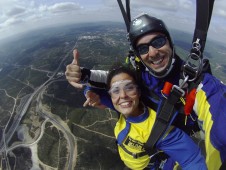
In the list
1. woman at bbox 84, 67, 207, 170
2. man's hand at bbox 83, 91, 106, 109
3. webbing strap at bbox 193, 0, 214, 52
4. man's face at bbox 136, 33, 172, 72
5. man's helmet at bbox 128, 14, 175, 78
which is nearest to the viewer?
webbing strap at bbox 193, 0, 214, 52

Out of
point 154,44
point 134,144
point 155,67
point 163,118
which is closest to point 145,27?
point 154,44

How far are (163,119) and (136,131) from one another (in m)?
0.69

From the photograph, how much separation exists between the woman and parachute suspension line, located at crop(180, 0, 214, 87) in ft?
3.99

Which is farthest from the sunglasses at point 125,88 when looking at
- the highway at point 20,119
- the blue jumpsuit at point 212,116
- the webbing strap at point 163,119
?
the highway at point 20,119

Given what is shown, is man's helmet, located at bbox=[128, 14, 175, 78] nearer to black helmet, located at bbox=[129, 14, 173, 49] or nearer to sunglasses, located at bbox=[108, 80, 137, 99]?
black helmet, located at bbox=[129, 14, 173, 49]

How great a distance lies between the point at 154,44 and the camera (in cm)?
369

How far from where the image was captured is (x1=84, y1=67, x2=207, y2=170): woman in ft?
11.2

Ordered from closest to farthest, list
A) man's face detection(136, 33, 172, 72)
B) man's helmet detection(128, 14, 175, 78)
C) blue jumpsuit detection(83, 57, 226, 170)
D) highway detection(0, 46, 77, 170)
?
blue jumpsuit detection(83, 57, 226, 170), man's face detection(136, 33, 172, 72), man's helmet detection(128, 14, 175, 78), highway detection(0, 46, 77, 170)

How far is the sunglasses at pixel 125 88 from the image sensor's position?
3924mm

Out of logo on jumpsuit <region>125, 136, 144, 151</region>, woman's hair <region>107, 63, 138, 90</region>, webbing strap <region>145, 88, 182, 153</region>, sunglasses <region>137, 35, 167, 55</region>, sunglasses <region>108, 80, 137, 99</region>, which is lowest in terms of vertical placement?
logo on jumpsuit <region>125, 136, 144, 151</region>

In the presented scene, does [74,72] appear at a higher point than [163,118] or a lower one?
higher

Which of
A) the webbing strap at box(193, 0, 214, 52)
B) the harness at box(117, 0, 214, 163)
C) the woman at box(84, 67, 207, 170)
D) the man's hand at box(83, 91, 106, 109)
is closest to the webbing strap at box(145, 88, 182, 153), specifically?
the harness at box(117, 0, 214, 163)

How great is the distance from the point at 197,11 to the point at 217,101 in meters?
1.06

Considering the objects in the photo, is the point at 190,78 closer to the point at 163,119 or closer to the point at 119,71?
the point at 163,119
